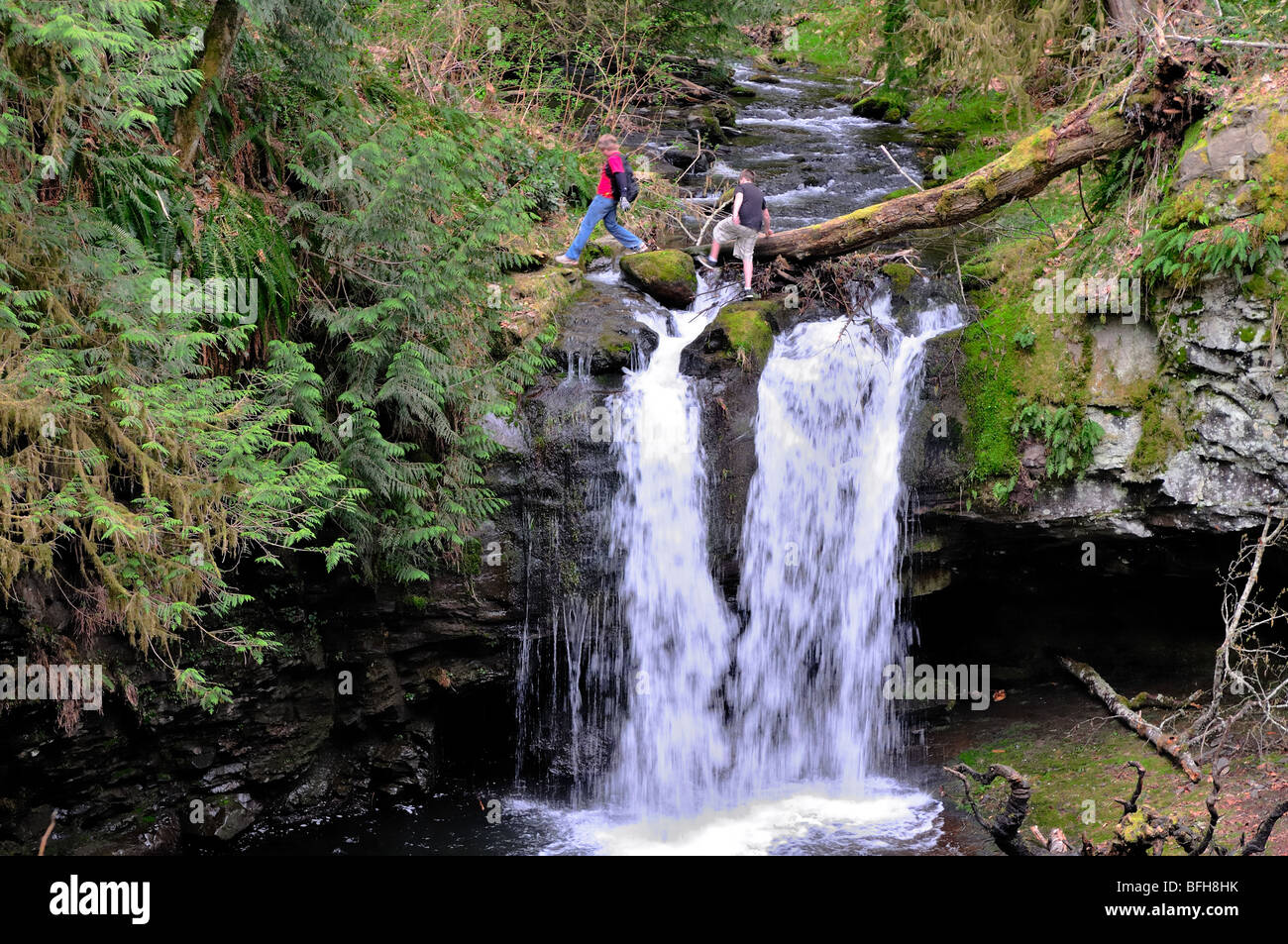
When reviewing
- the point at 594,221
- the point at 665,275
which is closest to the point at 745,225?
the point at 665,275

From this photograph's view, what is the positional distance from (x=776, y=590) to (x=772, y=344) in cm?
260

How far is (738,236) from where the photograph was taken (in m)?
10.9

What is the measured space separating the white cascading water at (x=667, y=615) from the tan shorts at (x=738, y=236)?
101 inches

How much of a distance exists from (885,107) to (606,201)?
8964mm

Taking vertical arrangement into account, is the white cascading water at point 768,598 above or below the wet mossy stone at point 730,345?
below

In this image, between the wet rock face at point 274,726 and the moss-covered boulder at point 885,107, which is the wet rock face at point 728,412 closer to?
the wet rock face at point 274,726

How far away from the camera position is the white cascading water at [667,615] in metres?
9.52

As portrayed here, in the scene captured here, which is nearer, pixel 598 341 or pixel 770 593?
pixel 770 593

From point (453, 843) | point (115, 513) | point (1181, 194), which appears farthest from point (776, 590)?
point (115, 513)

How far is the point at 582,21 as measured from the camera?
14.3 meters

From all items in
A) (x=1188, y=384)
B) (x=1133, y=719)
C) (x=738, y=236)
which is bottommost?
(x=1133, y=719)

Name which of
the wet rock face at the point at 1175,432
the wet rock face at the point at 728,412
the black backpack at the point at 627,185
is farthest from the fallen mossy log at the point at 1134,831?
the black backpack at the point at 627,185

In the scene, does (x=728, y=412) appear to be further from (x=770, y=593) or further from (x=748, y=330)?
(x=770, y=593)

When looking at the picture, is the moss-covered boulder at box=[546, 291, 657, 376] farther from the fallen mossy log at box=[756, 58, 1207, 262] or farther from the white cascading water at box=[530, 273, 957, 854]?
the fallen mossy log at box=[756, 58, 1207, 262]
